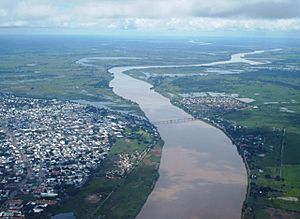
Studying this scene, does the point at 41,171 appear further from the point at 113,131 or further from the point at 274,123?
the point at 274,123

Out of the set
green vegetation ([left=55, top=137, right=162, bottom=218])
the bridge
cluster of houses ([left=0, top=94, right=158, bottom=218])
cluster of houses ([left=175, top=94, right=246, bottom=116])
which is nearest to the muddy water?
green vegetation ([left=55, top=137, right=162, bottom=218])

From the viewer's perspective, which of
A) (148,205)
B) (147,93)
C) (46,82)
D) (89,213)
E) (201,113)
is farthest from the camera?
(46,82)

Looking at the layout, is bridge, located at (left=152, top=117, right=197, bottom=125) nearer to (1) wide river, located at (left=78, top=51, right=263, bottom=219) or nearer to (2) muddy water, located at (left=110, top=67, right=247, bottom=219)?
(1) wide river, located at (left=78, top=51, right=263, bottom=219)

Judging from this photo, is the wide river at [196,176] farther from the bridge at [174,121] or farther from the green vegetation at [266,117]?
the green vegetation at [266,117]

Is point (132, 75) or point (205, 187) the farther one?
point (132, 75)

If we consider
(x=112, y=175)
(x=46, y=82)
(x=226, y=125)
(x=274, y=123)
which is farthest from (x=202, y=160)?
(x=46, y=82)
